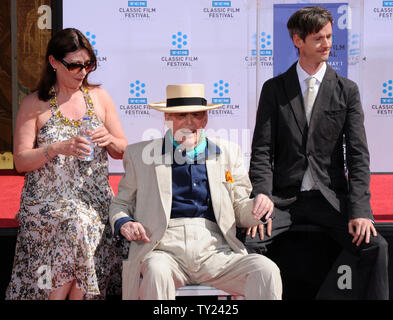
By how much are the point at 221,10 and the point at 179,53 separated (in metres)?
0.47

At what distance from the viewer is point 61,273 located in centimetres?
362

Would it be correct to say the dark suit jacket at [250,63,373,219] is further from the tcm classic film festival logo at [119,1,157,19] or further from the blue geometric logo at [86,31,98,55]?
the blue geometric logo at [86,31,98,55]

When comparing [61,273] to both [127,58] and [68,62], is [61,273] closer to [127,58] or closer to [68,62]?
[68,62]

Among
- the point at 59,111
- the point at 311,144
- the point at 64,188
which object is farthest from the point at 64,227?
the point at 311,144

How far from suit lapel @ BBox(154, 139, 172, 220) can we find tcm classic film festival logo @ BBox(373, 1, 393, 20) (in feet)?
7.86

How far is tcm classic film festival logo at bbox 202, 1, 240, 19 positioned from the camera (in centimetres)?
503

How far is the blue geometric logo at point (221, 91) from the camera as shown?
5.12m

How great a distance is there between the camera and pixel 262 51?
199 inches

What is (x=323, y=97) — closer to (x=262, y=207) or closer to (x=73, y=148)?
(x=262, y=207)

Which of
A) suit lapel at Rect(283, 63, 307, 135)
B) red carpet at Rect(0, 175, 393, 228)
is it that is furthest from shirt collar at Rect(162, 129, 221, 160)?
red carpet at Rect(0, 175, 393, 228)

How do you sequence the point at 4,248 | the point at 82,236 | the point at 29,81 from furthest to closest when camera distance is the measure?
1. the point at 29,81
2. the point at 4,248
3. the point at 82,236
